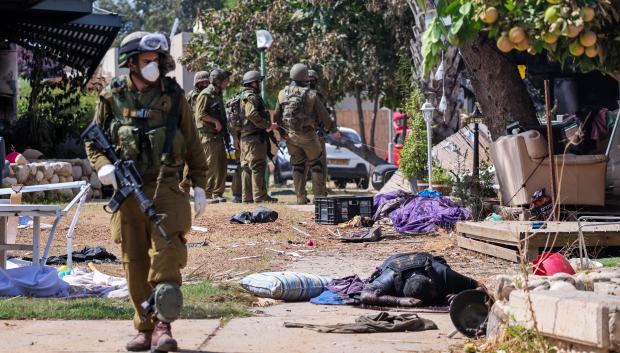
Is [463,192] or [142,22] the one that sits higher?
[142,22]

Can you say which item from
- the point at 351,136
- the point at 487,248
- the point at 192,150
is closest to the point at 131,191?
the point at 192,150

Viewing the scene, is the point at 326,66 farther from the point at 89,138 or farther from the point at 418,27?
the point at 89,138

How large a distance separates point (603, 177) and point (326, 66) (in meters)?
12.4

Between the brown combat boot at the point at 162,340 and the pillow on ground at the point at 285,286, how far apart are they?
2236mm

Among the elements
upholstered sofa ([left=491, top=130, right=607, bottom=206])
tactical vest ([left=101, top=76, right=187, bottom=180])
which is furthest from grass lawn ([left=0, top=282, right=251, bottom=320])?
upholstered sofa ([left=491, top=130, right=607, bottom=206])

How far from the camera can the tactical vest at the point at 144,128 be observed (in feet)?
22.0

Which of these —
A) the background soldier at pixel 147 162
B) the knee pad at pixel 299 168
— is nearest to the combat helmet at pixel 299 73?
the knee pad at pixel 299 168

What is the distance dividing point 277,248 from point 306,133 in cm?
513

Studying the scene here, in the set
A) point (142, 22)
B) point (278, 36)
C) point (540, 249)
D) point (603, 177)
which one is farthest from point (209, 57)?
point (142, 22)

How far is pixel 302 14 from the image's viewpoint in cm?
2547

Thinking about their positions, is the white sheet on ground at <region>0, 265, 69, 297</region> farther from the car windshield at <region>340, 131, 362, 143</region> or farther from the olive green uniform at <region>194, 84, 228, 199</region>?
the car windshield at <region>340, 131, 362, 143</region>

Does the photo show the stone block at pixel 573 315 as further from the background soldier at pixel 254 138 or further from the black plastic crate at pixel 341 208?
the background soldier at pixel 254 138

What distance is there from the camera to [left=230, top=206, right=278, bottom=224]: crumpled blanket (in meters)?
15.0

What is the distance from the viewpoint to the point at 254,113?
17.7 metres
